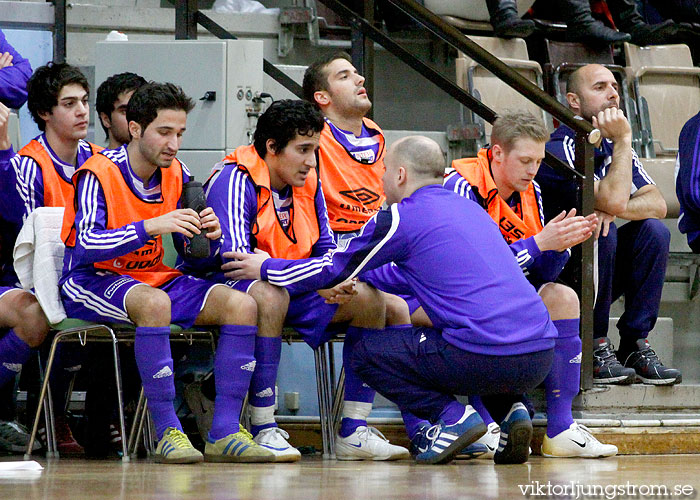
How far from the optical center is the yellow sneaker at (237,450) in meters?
3.54

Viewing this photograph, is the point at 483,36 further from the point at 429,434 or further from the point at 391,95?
the point at 429,434

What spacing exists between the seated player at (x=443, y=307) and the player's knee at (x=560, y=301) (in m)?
0.44

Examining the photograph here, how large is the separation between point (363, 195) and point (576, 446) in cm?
129

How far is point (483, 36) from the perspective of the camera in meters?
6.62

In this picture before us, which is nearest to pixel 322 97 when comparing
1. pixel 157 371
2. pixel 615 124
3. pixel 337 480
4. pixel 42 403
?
pixel 615 124

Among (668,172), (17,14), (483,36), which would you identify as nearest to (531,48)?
(483,36)

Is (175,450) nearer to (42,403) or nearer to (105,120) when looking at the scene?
(42,403)

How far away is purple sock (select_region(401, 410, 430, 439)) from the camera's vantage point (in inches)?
153

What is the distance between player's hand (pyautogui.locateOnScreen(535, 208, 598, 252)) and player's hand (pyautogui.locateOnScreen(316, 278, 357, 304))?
747 millimetres

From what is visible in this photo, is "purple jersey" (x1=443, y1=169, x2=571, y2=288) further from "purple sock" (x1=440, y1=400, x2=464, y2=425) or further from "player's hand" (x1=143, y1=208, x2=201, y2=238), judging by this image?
"player's hand" (x1=143, y1=208, x2=201, y2=238)

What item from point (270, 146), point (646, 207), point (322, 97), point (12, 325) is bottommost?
point (12, 325)

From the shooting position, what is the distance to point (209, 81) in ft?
14.9

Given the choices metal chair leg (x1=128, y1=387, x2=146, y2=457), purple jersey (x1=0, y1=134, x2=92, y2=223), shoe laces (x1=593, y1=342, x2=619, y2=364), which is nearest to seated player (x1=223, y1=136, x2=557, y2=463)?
metal chair leg (x1=128, y1=387, x2=146, y2=457)

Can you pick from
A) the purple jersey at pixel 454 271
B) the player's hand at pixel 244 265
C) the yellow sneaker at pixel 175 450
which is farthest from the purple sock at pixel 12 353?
the purple jersey at pixel 454 271
